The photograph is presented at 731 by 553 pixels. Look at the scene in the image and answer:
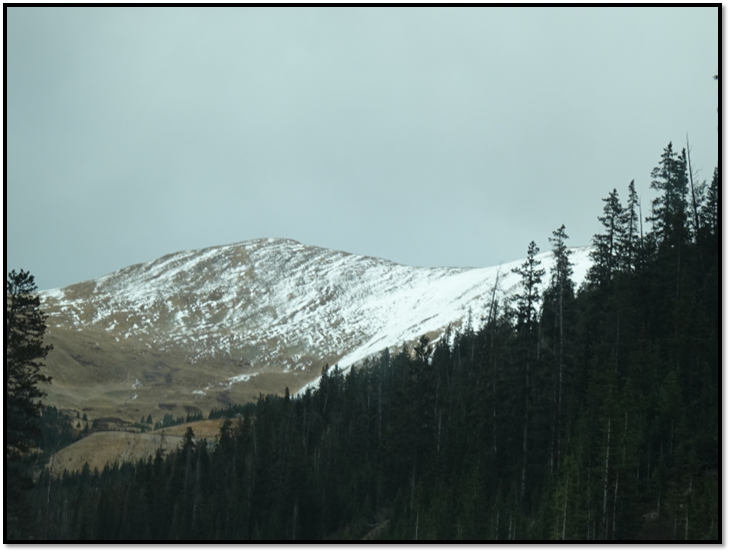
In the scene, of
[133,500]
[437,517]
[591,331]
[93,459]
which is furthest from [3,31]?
[93,459]

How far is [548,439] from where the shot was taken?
48.6m

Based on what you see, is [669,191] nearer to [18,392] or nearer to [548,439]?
[548,439]

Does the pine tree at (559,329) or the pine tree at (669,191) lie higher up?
the pine tree at (669,191)

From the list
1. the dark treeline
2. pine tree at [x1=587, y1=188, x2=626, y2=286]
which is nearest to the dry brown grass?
the dark treeline

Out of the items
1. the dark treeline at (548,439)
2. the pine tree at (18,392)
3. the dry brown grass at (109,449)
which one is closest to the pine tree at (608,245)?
the dark treeline at (548,439)

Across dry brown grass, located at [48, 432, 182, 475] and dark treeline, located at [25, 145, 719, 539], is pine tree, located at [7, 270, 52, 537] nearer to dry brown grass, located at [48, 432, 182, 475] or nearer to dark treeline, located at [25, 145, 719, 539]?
dark treeline, located at [25, 145, 719, 539]

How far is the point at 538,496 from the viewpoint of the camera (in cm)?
4475

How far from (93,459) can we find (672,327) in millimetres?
153605

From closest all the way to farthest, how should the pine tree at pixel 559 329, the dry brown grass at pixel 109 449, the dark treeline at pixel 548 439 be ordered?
the dark treeline at pixel 548 439
the pine tree at pixel 559 329
the dry brown grass at pixel 109 449

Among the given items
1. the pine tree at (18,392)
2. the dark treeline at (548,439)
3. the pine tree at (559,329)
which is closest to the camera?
the pine tree at (18,392)

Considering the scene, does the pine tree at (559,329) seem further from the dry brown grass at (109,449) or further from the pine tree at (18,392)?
the dry brown grass at (109,449)

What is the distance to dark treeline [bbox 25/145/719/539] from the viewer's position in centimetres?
3712

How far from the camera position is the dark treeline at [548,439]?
122 feet
